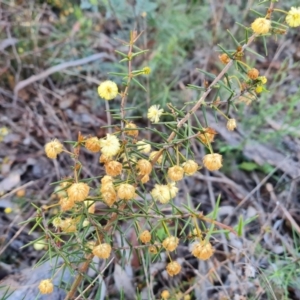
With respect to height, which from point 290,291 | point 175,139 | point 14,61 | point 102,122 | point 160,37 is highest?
point 175,139

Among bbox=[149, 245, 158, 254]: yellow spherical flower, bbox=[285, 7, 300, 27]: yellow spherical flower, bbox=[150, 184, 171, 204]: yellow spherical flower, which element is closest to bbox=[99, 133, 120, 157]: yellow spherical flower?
bbox=[150, 184, 171, 204]: yellow spherical flower

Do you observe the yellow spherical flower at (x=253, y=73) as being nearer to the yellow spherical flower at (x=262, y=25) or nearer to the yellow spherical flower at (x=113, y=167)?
the yellow spherical flower at (x=262, y=25)

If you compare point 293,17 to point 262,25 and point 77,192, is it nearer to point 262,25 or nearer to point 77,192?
point 262,25

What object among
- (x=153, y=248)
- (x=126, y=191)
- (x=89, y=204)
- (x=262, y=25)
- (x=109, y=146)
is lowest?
(x=153, y=248)

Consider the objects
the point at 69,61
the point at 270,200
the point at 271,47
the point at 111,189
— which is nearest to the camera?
the point at 111,189

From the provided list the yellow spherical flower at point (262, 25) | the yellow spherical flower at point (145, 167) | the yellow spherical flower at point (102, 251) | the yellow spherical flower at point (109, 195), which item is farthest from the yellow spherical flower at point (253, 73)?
the yellow spherical flower at point (102, 251)

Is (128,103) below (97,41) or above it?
below

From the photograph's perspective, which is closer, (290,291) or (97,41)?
(290,291)

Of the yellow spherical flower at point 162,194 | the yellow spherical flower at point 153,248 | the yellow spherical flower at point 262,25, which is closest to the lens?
the yellow spherical flower at point 262,25

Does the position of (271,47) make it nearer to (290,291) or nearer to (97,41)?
(97,41)

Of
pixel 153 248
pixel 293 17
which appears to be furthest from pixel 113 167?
pixel 293 17

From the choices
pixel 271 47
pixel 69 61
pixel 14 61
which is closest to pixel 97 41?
pixel 69 61
